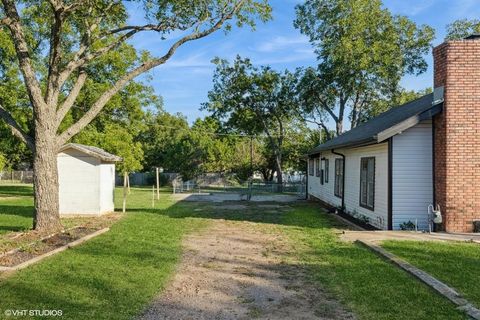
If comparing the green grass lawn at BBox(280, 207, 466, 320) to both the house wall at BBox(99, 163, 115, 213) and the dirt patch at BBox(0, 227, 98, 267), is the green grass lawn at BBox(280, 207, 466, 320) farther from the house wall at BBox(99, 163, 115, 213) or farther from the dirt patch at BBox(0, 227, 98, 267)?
the house wall at BBox(99, 163, 115, 213)

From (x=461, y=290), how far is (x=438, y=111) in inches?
234

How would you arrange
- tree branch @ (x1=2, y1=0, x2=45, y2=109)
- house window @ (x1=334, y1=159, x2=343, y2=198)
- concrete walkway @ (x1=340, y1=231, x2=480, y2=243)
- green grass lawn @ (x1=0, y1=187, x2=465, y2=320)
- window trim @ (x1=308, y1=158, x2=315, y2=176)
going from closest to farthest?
green grass lawn @ (x1=0, y1=187, x2=465, y2=320) < concrete walkway @ (x1=340, y1=231, x2=480, y2=243) < tree branch @ (x1=2, y1=0, x2=45, y2=109) < house window @ (x1=334, y1=159, x2=343, y2=198) < window trim @ (x1=308, y1=158, x2=315, y2=176)

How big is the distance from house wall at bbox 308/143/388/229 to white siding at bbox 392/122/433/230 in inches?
12.3

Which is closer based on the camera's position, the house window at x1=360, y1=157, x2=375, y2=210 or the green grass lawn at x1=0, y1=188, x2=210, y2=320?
the green grass lawn at x1=0, y1=188, x2=210, y2=320

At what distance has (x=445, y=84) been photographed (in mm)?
10633

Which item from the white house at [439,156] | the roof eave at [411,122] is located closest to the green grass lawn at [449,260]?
the white house at [439,156]

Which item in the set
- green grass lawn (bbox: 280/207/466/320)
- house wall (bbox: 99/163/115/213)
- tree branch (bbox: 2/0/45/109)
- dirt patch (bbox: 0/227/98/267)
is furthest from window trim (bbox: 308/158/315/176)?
tree branch (bbox: 2/0/45/109)

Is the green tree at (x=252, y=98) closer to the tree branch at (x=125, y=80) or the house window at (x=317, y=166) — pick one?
the house window at (x=317, y=166)

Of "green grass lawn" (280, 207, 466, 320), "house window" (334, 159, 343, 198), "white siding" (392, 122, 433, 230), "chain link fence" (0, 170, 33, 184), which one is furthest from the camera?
"chain link fence" (0, 170, 33, 184)

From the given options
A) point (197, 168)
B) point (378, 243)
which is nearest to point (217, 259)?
point (378, 243)

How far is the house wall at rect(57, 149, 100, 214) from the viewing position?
1612 cm

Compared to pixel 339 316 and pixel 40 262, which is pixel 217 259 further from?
pixel 339 316

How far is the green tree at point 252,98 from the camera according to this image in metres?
37.5

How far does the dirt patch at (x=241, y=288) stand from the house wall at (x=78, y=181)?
766 cm
